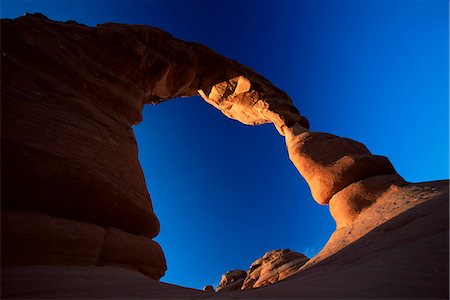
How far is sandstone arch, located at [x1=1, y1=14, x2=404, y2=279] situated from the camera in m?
4.02

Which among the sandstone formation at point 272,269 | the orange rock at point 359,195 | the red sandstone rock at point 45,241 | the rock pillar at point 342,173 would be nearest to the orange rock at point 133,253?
the red sandstone rock at point 45,241

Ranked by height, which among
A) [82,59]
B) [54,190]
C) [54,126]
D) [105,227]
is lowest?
[105,227]

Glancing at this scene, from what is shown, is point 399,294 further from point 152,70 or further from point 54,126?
point 152,70

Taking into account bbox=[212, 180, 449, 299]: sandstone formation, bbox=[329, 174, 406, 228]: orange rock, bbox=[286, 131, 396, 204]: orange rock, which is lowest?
bbox=[212, 180, 449, 299]: sandstone formation

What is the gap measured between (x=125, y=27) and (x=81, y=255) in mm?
9521

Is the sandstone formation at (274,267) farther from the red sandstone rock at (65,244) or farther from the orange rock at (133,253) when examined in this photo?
the red sandstone rock at (65,244)

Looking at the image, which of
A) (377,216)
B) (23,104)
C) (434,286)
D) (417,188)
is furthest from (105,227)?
(417,188)

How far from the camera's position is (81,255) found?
4.10m

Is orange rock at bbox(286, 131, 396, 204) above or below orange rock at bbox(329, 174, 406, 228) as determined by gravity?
above

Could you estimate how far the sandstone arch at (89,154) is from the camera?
4.02 m

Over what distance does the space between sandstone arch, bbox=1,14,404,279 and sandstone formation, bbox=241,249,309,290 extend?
7.92 metres

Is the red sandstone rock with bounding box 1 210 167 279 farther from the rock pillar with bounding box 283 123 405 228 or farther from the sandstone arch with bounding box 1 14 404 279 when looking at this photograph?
the rock pillar with bounding box 283 123 405 228

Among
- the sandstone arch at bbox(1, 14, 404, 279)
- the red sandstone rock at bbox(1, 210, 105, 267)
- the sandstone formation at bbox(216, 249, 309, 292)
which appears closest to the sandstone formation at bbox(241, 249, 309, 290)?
the sandstone formation at bbox(216, 249, 309, 292)

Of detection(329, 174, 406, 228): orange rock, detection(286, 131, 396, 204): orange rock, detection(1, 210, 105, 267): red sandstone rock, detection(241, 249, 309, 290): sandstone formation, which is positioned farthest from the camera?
detection(241, 249, 309, 290): sandstone formation
